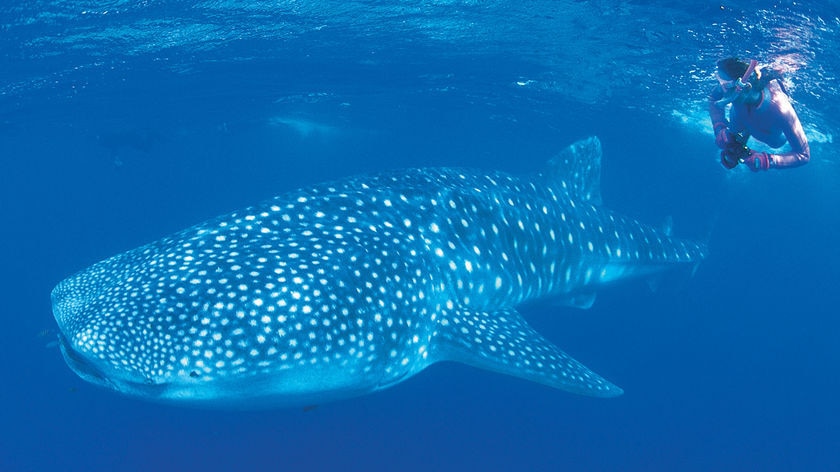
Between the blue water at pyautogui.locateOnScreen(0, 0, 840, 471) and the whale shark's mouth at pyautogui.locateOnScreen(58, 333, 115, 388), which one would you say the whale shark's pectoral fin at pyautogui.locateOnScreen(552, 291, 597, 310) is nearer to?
the blue water at pyautogui.locateOnScreen(0, 0, 840, 471)

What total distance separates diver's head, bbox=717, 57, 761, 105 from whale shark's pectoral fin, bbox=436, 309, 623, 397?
3.99 m

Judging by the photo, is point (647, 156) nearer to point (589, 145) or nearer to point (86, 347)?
point (589, 145)

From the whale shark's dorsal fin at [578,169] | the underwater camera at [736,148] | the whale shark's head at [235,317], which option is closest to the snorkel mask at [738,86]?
the underwater camera at [736,148]

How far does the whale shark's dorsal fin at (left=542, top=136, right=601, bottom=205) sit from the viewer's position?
9367 millimetres

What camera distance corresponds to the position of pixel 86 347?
3996 millimetres

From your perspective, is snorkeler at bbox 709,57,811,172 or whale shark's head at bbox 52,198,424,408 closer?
whale shark's head at bbox 52,198,424,408

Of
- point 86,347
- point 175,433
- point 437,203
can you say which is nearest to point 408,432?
point 175,433

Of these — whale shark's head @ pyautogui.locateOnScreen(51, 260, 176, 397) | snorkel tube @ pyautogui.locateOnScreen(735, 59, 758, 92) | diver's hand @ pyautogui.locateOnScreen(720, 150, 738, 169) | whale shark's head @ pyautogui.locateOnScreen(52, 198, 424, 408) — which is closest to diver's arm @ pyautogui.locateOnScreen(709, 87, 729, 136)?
snorkel tube @ pyautogui.locateOnScreen(735, 59, 758, 92)

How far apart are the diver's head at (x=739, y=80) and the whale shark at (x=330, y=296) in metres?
2.95

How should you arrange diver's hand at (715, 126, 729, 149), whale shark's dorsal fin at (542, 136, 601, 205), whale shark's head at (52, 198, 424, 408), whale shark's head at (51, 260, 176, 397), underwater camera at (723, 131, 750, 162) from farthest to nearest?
whale shark's dorsal fin at (542, 136, 601, 205) < diver's hand at (715, 126, 729, 149) < underwater camera at (723, 131, 750, 162) < whale shark's head at (52, 198, 424, 408) < whale shark's head at (51, 260, 176, 397)

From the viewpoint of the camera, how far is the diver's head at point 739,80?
21.5 ft

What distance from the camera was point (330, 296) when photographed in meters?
4.79

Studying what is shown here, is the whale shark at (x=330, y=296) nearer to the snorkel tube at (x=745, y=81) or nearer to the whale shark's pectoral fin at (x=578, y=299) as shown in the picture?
the whale shark's pectoral fin at (x=578, y=299)

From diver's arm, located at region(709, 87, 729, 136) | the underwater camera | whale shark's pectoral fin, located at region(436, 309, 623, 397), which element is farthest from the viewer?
diver's arm, located at region(709, 87, 729, 136)
